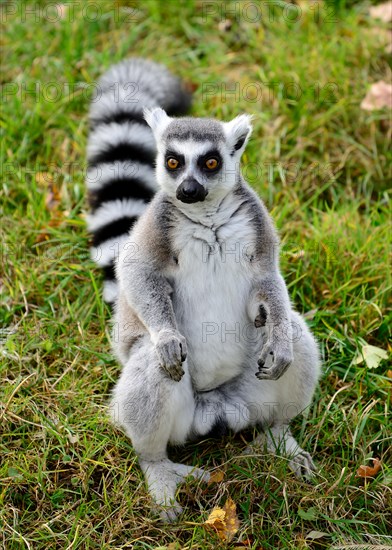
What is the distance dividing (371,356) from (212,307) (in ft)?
4.07

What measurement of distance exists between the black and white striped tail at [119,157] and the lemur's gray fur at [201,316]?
701 mm

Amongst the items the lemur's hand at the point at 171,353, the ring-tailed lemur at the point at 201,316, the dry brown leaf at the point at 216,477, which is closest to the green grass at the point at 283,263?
the dry brown leaf at the point at 216,477

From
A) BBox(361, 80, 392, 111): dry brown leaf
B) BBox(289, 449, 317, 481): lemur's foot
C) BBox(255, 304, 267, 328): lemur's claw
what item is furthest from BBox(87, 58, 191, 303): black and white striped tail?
BBox(361, 80, 392, 111): dry brown leaf

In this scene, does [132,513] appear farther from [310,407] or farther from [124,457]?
[310,407]

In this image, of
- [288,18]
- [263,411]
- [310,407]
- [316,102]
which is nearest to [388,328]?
[310,407]

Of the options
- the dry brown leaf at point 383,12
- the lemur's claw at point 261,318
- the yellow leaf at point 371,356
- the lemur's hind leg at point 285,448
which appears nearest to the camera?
the lemur's claw at point 261,318

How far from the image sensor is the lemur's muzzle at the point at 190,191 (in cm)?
367

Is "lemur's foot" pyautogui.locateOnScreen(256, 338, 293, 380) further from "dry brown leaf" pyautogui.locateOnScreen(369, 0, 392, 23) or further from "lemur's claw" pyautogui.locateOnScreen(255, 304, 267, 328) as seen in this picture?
"dry brown leaf" pyautogui.locateOnScreen(369, 0, 392, 23)

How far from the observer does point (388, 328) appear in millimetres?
4785

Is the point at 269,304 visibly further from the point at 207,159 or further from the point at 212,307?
the point at 207,159

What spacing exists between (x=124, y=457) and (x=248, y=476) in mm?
692

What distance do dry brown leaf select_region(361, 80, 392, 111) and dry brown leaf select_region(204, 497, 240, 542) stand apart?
3433mm

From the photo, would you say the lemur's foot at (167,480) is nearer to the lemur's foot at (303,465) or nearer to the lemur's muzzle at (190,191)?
the lemur's foot at (303,465)

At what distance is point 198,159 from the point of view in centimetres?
383
